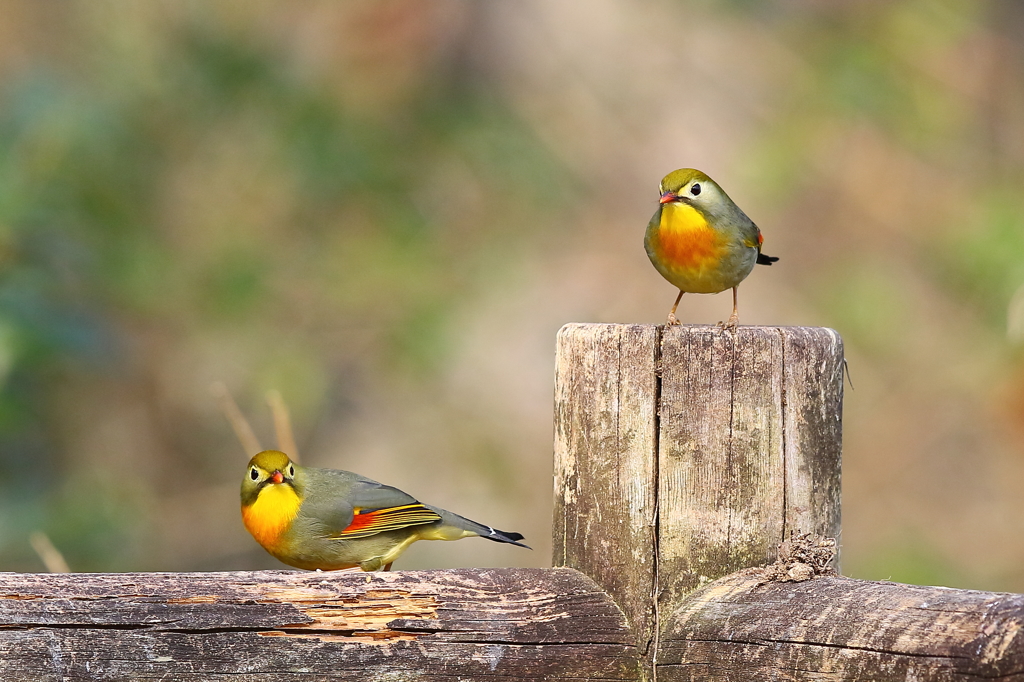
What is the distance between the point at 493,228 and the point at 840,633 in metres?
7.19

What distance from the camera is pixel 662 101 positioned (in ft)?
32.2

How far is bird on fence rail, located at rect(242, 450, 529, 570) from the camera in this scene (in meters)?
3.23

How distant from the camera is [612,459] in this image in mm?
2402

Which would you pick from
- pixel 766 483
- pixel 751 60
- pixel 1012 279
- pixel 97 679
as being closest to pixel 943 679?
pixel 766 483

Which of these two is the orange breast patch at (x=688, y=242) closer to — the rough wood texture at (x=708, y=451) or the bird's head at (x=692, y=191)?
the bird's head at (x=692, y=191)

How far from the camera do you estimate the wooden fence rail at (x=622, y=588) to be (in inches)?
80.8

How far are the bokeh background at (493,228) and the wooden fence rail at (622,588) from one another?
195 inches

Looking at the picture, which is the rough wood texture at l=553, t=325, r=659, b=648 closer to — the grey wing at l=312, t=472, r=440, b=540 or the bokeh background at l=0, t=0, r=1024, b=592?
the grey wing at l=312, t=472, r=440, b=540

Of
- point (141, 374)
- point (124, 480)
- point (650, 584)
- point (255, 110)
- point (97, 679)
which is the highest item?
point (255, 110)

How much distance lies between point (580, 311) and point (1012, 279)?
9.37 ft

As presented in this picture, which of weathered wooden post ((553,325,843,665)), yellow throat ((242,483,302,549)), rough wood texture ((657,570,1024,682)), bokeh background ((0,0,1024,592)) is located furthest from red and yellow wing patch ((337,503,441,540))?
bokeh background ((0,0,1024,592))

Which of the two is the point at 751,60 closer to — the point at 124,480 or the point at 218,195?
the point at 218,195

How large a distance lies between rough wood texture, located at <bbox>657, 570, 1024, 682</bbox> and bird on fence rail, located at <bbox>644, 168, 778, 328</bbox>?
1251 mm

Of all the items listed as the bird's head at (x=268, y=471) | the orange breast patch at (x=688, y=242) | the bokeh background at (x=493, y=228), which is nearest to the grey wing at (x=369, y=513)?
the bird's head at (x=268, y=471)
